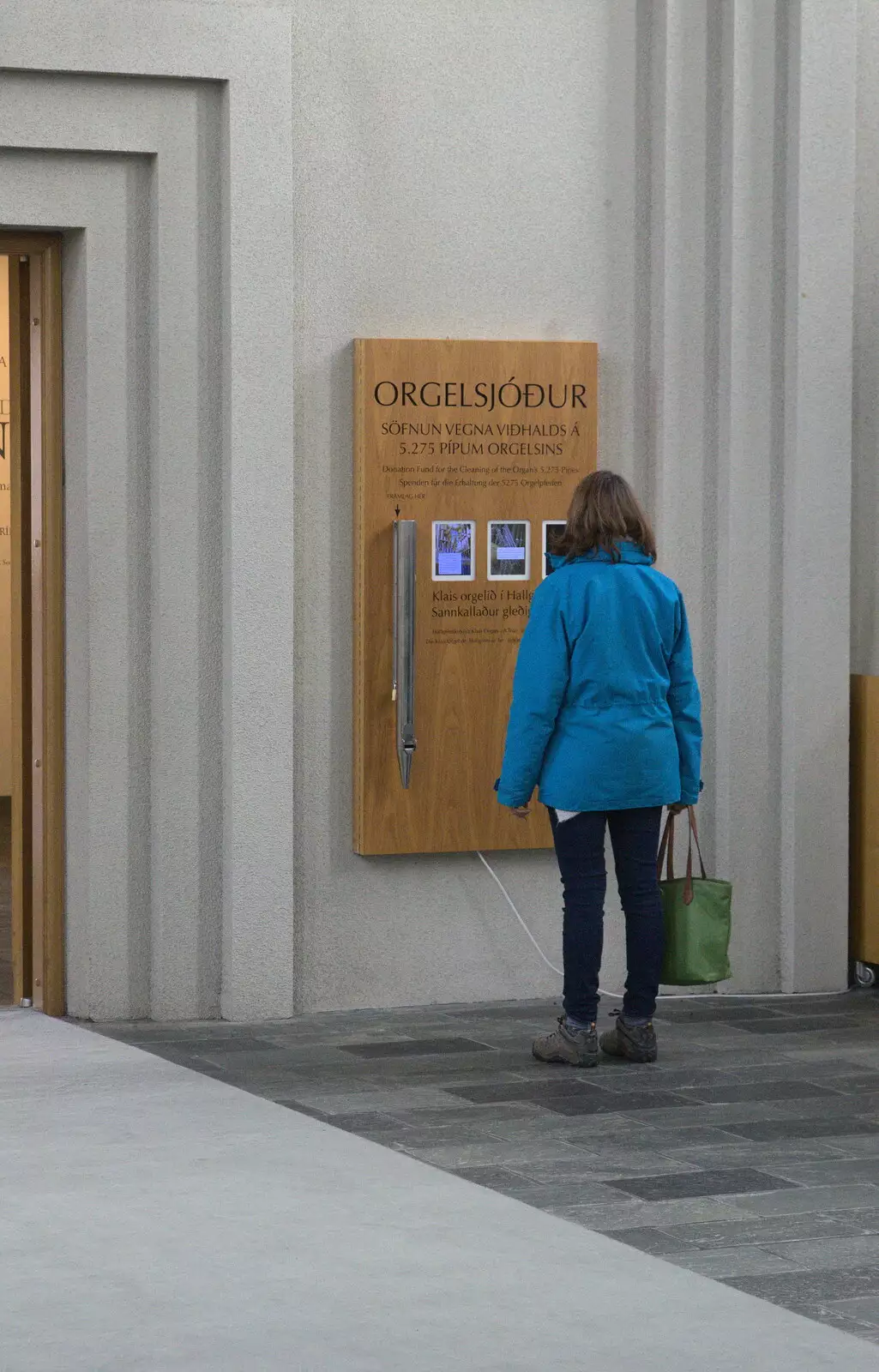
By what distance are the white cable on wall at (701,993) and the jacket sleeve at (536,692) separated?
56.6 inches

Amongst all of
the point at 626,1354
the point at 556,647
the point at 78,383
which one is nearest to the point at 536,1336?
the point at 626,1354

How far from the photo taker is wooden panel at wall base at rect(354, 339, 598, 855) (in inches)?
311

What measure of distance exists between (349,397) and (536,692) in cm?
178

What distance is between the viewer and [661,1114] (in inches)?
247

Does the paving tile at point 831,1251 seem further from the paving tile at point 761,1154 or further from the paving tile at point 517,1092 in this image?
the paving tile at point 517,1092

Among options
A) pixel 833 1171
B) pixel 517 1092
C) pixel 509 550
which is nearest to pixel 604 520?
pixel 509 550

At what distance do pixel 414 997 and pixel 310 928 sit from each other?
508 mm

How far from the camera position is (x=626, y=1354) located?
13.2 feet

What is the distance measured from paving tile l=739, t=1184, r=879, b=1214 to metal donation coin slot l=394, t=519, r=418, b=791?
297 cm

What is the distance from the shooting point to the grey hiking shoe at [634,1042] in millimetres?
7035

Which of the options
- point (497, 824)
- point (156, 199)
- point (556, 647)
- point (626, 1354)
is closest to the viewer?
point (626, 1354)

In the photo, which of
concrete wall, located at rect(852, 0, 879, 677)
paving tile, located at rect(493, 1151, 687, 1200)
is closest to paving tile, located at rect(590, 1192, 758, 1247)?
paving tile, located at rect(493, 1151, 687, 1200)

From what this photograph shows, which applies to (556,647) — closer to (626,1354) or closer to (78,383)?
(78,383)

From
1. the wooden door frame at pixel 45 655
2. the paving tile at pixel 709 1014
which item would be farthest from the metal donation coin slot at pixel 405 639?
the paving tile at pixel 709 1014
